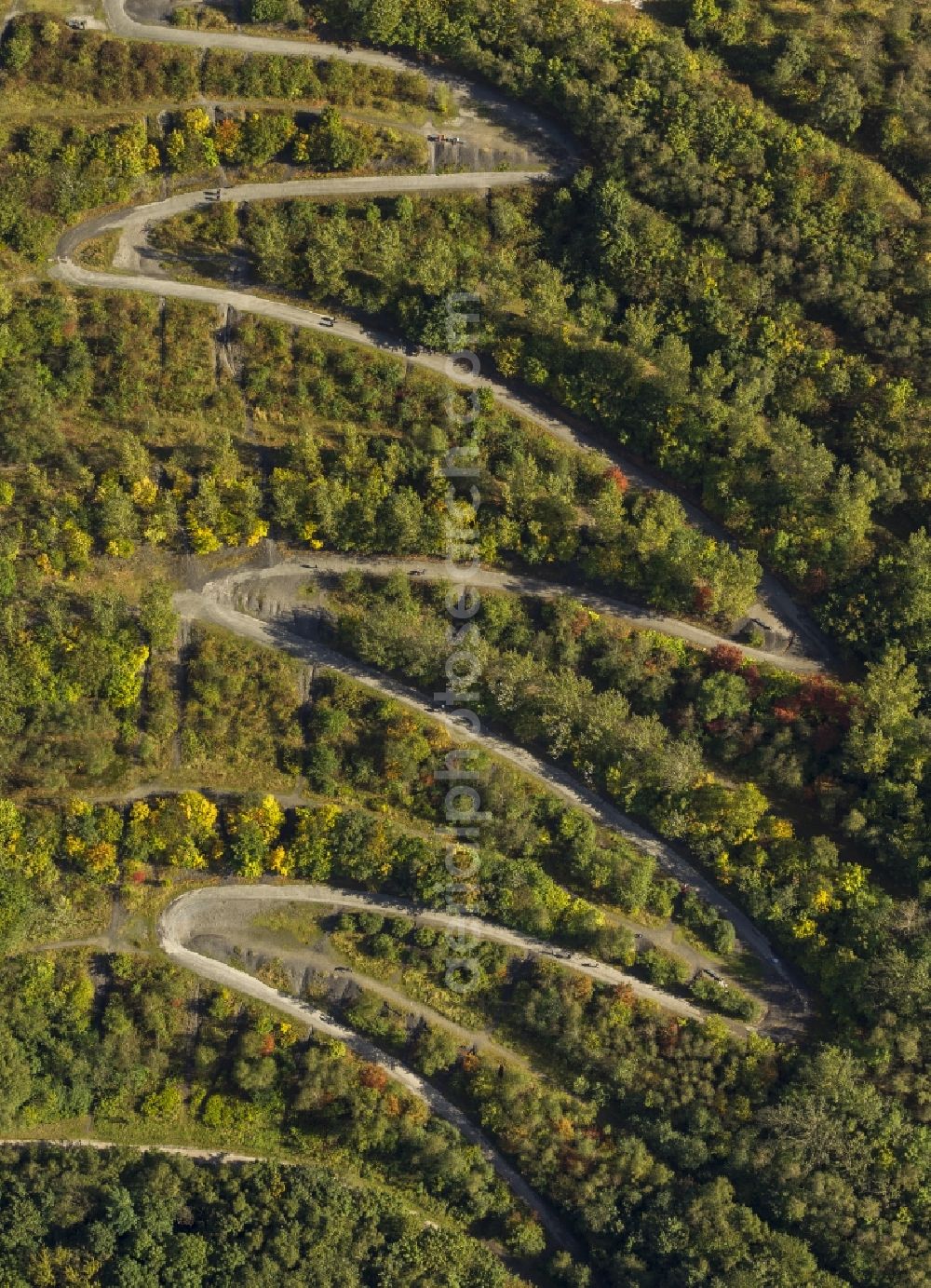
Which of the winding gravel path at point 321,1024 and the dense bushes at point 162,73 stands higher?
the dense bushes at point 162,73

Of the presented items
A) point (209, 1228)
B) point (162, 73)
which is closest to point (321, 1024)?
point (209, 1228)

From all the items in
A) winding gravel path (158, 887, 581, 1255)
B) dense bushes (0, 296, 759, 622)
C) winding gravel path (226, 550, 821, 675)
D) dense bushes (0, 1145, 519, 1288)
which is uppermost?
dense bushes (0, 296, 759, 622)

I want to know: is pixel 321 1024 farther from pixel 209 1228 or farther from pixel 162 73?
pixel 162 73

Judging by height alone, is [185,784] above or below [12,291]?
below

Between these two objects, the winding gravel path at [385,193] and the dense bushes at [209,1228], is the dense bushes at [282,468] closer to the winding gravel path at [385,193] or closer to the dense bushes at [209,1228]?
the winding gravel path at [385,193]

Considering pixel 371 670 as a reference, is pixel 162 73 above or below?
above

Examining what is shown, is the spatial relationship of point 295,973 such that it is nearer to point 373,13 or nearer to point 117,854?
point 117,854

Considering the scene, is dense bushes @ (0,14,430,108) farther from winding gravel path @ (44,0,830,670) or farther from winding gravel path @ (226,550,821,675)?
winding gravel path @ (226,550,821,675)

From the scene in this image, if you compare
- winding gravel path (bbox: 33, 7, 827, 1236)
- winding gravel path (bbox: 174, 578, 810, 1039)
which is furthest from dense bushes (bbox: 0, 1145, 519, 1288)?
winding gravel path (bbox: 174, 578, 810, 1039)

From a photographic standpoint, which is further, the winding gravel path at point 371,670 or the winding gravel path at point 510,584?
the winding gravel path at point 510,584

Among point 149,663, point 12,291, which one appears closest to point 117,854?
point 149,663

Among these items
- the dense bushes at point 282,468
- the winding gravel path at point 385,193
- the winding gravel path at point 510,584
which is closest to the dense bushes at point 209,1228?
the winding gravel path at point 510,584
